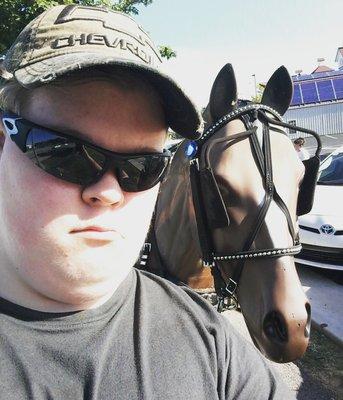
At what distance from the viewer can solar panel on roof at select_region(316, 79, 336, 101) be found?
31.0 meters

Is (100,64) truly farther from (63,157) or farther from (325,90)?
(325,90)

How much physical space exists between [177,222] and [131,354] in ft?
5.75

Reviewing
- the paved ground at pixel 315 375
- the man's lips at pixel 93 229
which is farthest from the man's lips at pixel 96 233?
the paved ground at pixel 315 375

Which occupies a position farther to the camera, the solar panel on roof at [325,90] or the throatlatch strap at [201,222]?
the solar panel on roof at [325,90]

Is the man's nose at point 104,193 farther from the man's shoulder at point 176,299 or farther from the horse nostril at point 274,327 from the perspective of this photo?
the horse nostril at point 274,327

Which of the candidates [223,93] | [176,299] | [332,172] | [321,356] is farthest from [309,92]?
[176,299]

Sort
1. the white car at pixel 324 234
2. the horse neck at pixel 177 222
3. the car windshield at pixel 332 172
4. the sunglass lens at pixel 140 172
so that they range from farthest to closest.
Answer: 1. the car windshield at pixel 332 172
2. the white car at pixel 324 234
3. the horse neck at pixel 177 222
4. the sunglass lens at pixel 140 172

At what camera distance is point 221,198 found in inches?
85.4

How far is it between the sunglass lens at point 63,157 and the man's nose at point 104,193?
Answer: 0.8 inches

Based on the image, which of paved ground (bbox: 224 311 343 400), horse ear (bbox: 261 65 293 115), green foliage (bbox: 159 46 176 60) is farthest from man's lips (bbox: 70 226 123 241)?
green foliage (bbox: 159 46 176 60)

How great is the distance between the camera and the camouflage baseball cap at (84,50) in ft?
3.10

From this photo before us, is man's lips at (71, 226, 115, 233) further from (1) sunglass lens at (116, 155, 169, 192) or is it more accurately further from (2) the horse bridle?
(2) the horse bridle

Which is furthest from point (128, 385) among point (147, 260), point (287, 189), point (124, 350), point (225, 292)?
point (147, 260)

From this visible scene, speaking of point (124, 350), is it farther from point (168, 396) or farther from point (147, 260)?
point (147, 260)
